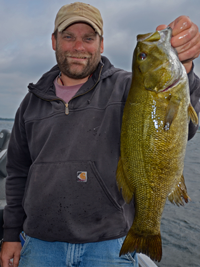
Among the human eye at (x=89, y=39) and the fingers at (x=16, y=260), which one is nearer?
the human eye at (x=89, y=39)

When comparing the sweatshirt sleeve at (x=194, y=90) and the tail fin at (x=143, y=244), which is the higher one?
the sweatshirt sleeve at (x=194, y=90)

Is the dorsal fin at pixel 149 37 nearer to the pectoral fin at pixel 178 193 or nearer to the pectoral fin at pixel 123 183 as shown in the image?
the pectoral fin at pixel 123 183

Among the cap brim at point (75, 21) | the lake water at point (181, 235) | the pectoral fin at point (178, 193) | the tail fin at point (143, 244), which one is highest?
the cap brim at point (75, 21)

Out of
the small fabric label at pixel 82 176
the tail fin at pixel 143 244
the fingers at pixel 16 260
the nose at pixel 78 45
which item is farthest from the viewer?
the fingers at pixel 16 260

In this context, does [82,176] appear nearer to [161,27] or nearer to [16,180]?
[16,180]

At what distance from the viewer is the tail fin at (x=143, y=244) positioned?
189 cm

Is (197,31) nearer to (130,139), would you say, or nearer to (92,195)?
(130,139)

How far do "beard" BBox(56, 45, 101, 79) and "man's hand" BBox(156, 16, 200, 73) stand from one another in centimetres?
100

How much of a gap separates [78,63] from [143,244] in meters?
1.82

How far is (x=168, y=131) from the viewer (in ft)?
5.80

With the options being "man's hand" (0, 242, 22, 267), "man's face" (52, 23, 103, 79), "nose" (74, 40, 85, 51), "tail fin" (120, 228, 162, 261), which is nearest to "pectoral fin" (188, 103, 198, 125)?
"tail fin" (120, 228, 162, 261)

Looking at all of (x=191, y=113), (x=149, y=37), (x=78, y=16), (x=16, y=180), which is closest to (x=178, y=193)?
(x=191, y=113)

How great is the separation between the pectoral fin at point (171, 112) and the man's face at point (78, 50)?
111 centimetres

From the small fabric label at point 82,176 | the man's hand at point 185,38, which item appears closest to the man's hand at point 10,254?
the small fabric label at point 82,176
